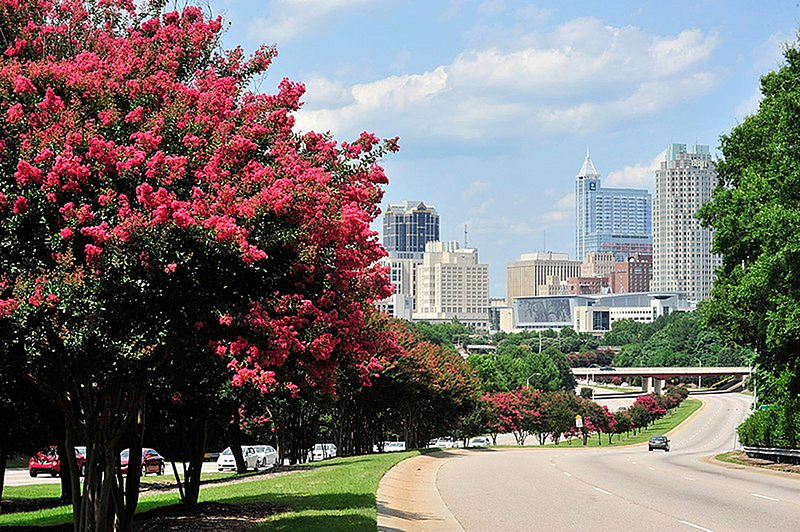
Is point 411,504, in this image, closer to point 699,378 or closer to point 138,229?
point 138,229

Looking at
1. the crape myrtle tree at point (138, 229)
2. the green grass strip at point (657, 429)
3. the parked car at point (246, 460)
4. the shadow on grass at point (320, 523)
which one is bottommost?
the green grass strip at point (657, 429)

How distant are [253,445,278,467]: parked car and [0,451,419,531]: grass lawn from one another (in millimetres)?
17597

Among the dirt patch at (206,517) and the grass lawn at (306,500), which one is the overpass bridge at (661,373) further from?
the dirt patch at (206,517)

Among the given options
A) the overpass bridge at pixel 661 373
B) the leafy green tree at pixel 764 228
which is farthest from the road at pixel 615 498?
the overpass bridge at pixel 661 373

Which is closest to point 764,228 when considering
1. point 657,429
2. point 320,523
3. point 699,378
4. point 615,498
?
point 615,498

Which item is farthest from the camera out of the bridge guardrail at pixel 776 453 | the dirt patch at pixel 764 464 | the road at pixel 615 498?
the bridge guardrail at pixel 776 453

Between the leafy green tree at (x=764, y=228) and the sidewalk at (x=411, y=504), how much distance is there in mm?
11214

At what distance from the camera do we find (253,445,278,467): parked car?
50.4 metres

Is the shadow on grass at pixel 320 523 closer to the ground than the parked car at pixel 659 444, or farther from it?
farther from it

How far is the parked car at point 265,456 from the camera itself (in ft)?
165

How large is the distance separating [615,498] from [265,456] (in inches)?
1195

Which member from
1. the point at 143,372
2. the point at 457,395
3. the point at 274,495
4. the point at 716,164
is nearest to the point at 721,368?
the point at 457,395

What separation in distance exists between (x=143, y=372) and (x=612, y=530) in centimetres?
879

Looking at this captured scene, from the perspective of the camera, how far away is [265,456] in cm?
5097
